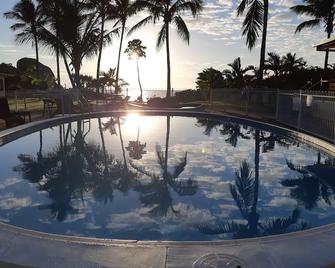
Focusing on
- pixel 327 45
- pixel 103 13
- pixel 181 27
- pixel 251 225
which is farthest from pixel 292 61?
pixel 251 225

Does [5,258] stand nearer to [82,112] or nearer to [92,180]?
[92,180]

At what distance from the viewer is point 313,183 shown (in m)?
7.89

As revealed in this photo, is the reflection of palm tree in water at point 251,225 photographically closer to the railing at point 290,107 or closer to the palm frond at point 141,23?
the railing at point 290,107

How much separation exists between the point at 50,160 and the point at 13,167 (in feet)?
3.67

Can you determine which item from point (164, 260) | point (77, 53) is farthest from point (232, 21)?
point (164, 260)

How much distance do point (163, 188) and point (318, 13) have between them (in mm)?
27498

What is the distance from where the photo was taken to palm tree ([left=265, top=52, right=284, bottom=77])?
26.4m

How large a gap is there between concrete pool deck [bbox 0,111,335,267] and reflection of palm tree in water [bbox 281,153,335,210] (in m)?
2.92

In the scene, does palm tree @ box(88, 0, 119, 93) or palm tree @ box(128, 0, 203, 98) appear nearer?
palm tree @ box(128, 0, 203, 98)

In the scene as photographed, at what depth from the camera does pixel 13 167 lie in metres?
8.90

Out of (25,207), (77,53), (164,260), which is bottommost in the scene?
(25,207)

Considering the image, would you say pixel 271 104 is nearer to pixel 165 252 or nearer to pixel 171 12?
pixel 171 12

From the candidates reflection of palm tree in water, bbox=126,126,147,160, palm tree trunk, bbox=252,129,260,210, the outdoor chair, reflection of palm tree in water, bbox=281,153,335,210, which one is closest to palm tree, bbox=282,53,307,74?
palm tree trunk, bbox=252,129,260,210

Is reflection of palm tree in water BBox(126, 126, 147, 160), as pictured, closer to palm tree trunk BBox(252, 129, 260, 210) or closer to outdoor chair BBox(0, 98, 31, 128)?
palm tree trunk BBox(252, 129, 260, 210)
